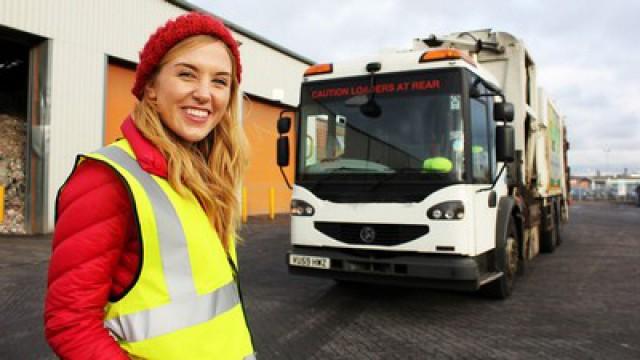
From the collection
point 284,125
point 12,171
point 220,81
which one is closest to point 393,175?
point 284,125

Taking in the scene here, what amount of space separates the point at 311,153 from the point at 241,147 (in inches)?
173

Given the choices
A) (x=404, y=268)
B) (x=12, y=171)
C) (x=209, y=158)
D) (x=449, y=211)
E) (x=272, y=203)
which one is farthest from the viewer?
(x=272, y=203)

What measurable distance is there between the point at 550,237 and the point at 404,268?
6700mm

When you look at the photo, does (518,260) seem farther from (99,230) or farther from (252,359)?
(99,230)

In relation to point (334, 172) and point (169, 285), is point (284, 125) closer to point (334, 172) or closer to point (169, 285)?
point (334, 172)

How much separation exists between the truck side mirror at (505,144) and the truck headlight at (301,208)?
2.14 meters

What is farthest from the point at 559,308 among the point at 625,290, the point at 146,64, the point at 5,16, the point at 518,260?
the point at 5,16

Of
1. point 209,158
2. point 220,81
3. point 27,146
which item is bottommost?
point 209,158

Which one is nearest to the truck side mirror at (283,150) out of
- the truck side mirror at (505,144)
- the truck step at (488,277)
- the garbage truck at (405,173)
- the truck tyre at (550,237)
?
the garbage truck at (405,173)

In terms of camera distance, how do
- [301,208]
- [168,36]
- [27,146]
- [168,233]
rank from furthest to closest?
1. [27,146]
2. [301,208]
3. [168,36]
4. [168,233]

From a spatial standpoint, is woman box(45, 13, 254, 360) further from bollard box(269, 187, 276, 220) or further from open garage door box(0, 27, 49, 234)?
bollard box(269, 187, 276, 220)

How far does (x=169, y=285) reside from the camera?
1.32m

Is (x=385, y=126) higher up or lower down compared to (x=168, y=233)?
higher up

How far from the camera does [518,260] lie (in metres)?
7.16
